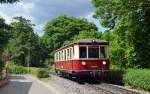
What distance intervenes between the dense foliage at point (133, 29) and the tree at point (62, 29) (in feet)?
174

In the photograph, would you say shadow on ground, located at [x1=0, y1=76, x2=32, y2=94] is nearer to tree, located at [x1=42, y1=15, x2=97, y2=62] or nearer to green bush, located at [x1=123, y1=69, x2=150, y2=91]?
green bush, located at [x1=123, y1=69, x2=150, y2=91]

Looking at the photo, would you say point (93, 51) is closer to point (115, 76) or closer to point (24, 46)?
point (115, 76)

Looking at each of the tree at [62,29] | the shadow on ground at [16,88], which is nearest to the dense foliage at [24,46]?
the tree at [62,29]

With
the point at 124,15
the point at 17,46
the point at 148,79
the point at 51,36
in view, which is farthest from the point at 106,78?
the point at 51,36

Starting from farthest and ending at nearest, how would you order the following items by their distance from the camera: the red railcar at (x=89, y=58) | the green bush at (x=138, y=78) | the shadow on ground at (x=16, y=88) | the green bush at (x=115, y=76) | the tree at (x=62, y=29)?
the tree at (x=62, y=29) → the red railcar at (x=89, y=58) → the green bush at (x=115, y=76) → the green bush at (x=138, y=78) → the shadow on ground at (x=16, y=88)

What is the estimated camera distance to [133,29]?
31688 millimetres

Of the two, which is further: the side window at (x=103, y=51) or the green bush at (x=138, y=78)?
the side window at (x=103, y=51)

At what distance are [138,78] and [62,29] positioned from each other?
6976 centimetres

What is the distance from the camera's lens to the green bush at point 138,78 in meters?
23.7

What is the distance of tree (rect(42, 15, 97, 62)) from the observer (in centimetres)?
9063

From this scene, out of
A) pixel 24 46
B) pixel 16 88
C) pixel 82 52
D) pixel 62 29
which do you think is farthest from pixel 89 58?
pixel 62 29

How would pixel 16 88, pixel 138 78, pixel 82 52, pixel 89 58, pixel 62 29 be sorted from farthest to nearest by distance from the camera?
1. pixel 62 29
2. pixel 82 52
3. pixel 89 58
4. pixel 138 78
5. pixel 16 88

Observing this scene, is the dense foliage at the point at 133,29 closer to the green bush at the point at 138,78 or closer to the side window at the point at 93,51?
the side window at the point at 93,51

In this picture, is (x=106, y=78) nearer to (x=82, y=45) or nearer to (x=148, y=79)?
(x=82, y=45)
